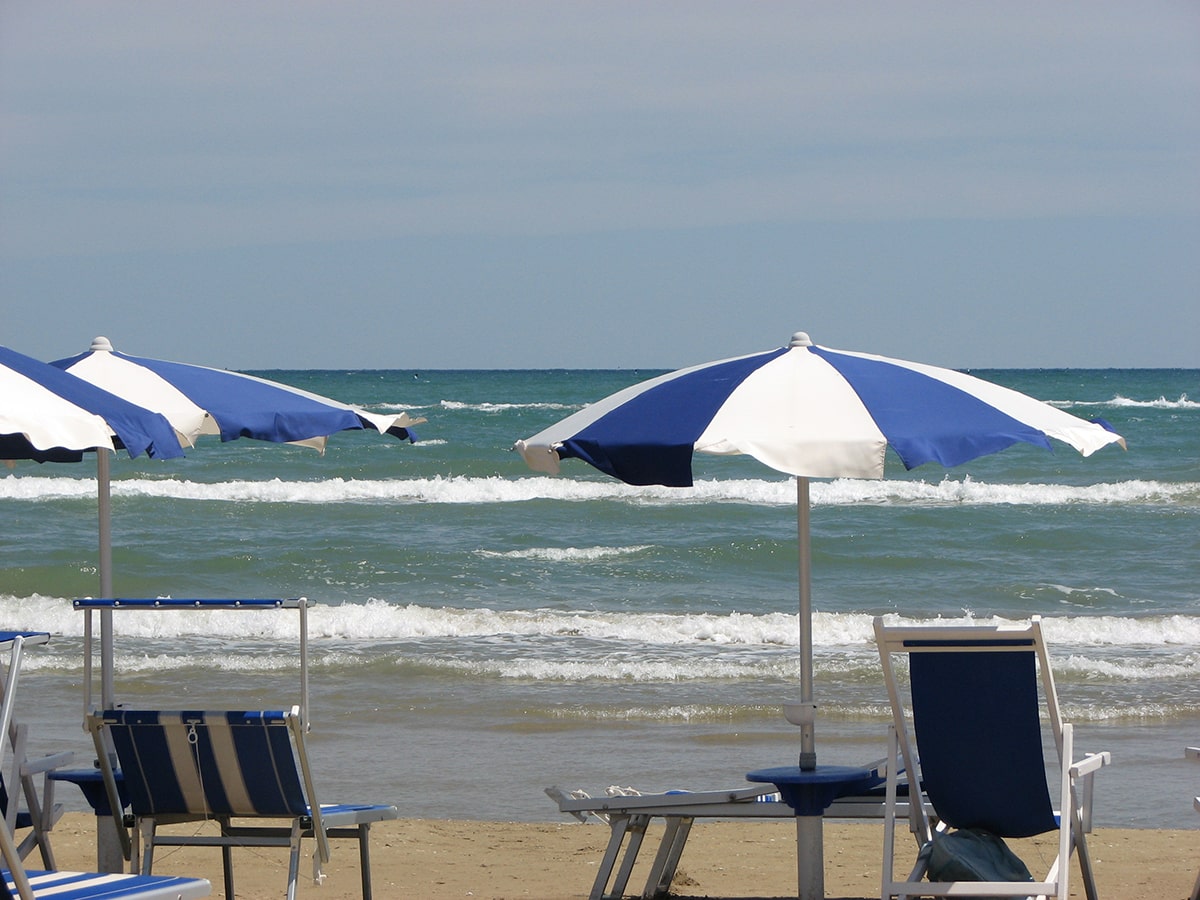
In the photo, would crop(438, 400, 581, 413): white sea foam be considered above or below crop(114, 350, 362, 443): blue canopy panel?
above

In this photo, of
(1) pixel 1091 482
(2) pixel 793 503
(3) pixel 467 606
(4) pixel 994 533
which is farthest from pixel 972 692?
(1) pixel 1091 482

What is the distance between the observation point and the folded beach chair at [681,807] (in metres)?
4.55

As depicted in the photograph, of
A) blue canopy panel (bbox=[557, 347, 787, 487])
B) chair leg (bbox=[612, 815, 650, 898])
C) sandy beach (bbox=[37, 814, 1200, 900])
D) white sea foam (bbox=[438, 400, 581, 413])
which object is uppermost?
white sea foam (bbox=[438, 400, 581, 413])

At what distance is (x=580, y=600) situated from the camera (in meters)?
14.7

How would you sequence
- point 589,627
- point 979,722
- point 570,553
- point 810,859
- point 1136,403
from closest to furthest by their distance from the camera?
1. point 979,722
2. point 810,859
3. point 589,627
4. point 570,553
5. point 1136,403

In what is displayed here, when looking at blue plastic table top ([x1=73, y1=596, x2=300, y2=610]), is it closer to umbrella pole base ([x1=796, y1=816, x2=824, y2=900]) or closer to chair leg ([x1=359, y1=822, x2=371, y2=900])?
chair leg ([x1=359, y1=822, x2=371, y2=900])

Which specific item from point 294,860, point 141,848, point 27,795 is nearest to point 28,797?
point 27,795

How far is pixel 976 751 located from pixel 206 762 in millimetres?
2202

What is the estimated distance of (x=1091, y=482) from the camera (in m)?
24.6

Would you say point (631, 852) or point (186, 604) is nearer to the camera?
point (186, 604)

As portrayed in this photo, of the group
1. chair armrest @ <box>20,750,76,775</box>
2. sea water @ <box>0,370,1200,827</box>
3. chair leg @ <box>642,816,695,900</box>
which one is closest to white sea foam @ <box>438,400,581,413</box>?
sea water @ <box>0,370,1200,827</box>

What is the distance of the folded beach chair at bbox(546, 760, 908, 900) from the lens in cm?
455

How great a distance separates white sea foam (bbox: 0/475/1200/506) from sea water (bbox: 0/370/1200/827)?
0.30 feet

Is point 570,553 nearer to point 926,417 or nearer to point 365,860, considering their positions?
point 365,860
